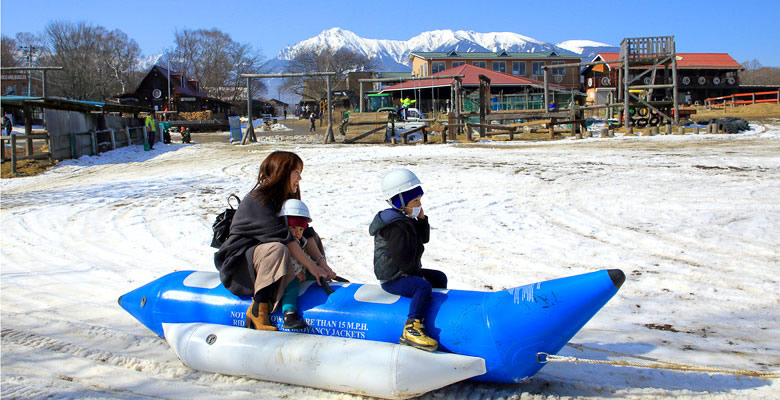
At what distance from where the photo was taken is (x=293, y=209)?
436 cm

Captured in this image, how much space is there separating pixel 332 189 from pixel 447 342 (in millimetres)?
8569

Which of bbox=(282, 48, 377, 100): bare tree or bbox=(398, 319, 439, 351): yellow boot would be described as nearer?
bbox=(398, 319, 439, 351): yellow boot

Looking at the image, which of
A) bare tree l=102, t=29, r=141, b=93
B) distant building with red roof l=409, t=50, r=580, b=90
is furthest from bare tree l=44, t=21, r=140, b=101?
distant building with red roof l=409, t=50, r=580, b=90

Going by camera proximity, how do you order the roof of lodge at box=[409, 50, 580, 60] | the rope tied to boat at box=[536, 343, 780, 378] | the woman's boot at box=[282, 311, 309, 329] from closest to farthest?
the rope tied to boat at box=[536, 343, 780, 378]
the woman's boot at box=[282, 311, 309, 329]
the roof of lodge at box=[409, 50, 580, 60]

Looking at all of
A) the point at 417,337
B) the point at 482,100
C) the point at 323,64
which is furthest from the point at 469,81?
the point at 417,337

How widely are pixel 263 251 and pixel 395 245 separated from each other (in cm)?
94

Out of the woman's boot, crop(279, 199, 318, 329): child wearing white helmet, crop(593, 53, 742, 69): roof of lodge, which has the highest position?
crop(593, 53, 742, 69): roof of lodge

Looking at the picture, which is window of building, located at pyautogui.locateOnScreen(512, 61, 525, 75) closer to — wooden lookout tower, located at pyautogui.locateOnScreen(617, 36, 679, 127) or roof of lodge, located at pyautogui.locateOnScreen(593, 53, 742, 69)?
roof of lodge, located at pyautogui.locateOnScreen(593, 53, 742, 69)

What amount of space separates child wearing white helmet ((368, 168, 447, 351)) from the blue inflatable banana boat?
0.31ft

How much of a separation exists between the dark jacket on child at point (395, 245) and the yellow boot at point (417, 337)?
40 centimetres

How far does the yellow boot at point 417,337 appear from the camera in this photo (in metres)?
3.71

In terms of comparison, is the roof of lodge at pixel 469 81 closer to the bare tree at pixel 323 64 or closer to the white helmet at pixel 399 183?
the bare tree at pixel 323 64

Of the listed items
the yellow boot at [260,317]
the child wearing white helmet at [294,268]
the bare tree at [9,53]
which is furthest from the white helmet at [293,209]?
the bare tree at [9,53]

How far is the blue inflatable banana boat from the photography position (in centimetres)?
354
